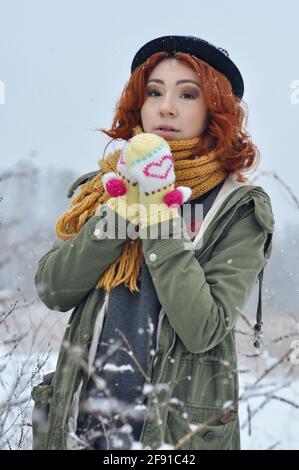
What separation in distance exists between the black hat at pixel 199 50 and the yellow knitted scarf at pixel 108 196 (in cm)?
28

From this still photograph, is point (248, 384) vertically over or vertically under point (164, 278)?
under

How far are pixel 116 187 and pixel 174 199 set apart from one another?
7.4 inches

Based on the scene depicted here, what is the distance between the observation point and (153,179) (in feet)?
6.30

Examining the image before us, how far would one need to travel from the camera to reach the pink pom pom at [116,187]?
197cm

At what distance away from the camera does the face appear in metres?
2.16

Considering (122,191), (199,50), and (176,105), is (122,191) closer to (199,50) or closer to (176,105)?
(176,105)

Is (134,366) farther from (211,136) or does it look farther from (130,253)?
(211,136)

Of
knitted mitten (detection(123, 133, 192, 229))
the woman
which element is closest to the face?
the woman

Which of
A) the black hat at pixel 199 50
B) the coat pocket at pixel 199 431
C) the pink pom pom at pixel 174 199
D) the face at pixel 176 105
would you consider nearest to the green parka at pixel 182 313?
the coat pocket at pixel 199 431

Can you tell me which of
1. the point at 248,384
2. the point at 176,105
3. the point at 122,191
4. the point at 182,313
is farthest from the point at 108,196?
the point at 248,384

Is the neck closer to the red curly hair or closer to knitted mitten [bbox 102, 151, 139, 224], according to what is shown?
the red curly hair

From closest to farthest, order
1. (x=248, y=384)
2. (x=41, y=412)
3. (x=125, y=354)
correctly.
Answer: (x=248, y=384) < (x=125, y=354) < (x=41, y=412)

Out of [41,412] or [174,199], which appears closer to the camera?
[174,199]

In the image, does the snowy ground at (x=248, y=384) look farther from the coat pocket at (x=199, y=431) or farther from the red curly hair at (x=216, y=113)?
the red curly hair at (x=216, y=113)
